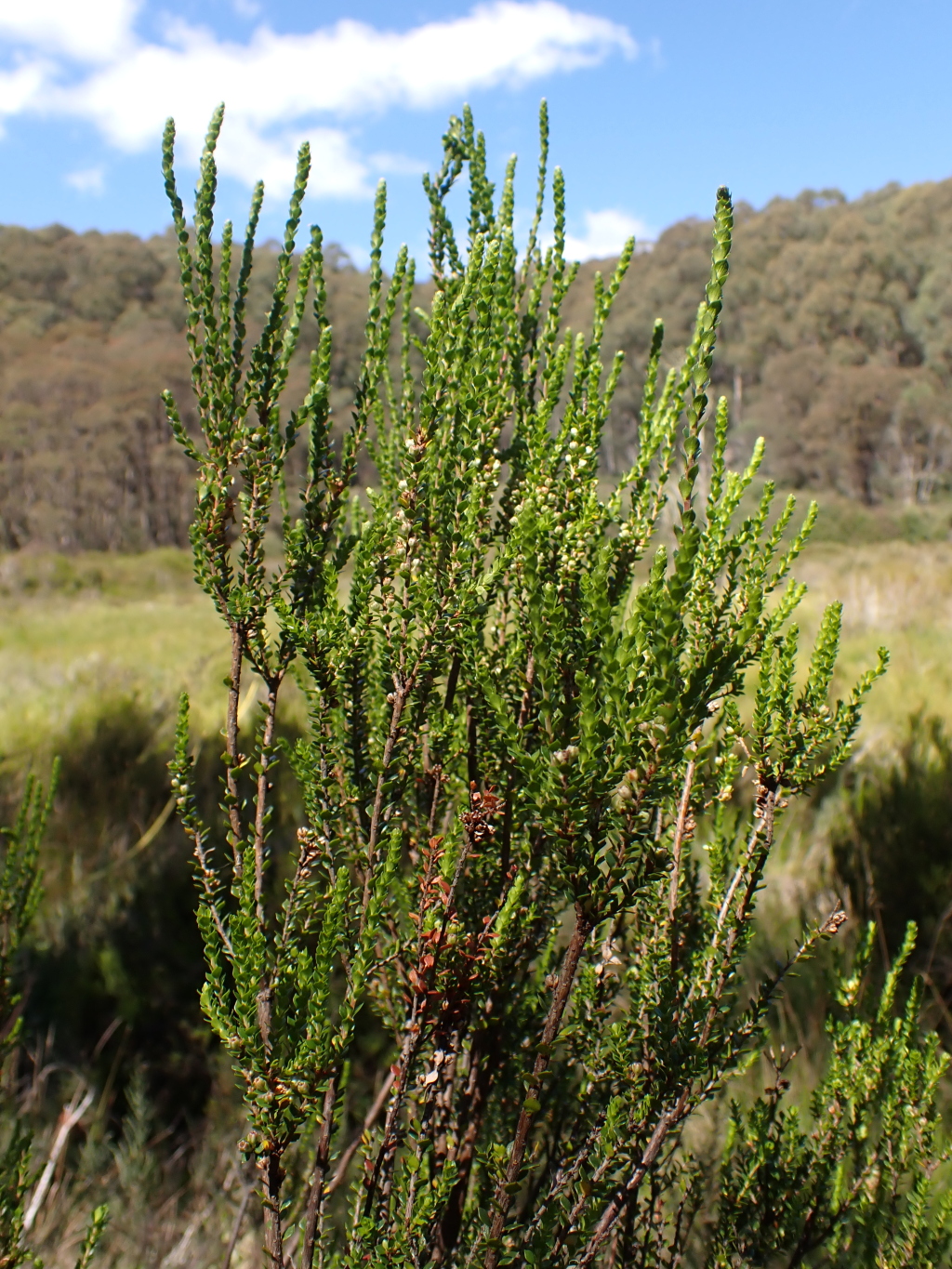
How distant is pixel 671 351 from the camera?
5447 cm

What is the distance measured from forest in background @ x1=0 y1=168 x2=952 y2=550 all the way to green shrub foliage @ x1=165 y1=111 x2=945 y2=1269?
2890cm

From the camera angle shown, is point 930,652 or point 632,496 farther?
point 930,652

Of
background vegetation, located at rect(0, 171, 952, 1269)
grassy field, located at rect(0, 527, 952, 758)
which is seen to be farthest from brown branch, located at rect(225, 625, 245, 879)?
grassy field, located at rect(0, 527, 952, 758)

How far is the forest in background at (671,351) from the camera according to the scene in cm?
3575

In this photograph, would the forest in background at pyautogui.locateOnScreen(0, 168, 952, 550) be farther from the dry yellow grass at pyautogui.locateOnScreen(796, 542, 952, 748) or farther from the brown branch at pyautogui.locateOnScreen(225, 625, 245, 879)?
the brown branch at pyautogui.locateOnScreen(225, 625, 245, 879)

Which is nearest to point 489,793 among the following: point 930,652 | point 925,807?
point 925,807

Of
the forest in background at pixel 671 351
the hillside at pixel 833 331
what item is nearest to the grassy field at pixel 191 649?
the forest in background at pixel 671 351

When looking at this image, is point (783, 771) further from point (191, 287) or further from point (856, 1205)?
point (191, 287)

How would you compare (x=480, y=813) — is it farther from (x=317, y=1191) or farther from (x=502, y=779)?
(x=317, y=1191)

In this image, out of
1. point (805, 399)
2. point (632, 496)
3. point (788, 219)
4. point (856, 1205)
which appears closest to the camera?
point (632, 496)

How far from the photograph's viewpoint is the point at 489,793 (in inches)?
46.3

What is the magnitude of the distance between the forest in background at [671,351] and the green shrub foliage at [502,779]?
2890cm

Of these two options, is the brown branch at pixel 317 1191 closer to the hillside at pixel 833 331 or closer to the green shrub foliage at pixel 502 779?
the green shrub foliage at pixel 502 779

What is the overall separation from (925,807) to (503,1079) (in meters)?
3.83
